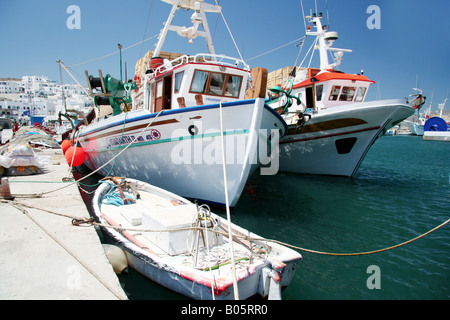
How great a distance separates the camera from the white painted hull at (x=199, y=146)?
21.6 ft

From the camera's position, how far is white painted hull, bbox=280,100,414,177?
36.1 feet

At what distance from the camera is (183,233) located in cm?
407

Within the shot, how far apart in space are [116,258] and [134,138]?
4.67 metres

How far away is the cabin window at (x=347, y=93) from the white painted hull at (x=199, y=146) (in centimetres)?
634

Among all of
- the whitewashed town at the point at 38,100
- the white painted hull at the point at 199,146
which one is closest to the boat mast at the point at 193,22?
the white painted hull at the point at 199,146

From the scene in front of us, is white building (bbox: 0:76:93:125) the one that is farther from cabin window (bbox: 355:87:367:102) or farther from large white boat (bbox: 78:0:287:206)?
cabin window (bbox: 355:87:367:102)

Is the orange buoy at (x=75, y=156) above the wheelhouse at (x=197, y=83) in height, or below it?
below

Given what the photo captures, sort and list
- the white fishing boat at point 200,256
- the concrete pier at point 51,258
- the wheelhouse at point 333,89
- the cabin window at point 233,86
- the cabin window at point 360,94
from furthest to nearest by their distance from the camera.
Answer: the cabin window at point 360,94 → the wheelhouse at point 333,89 → the cabin window at point 233,86 → the white fishing boat at point 200,256 → the concrete pier at point 51,258

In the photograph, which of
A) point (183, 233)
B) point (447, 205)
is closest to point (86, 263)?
point (183, 233)

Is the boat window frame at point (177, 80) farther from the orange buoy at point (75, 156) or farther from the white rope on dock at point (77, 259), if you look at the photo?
the white rope on dock at point (77, 259)

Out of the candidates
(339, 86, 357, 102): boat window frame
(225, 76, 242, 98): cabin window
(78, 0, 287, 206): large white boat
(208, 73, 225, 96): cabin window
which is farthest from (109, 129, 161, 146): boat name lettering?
(339, 86, 357, 102): boat window frame

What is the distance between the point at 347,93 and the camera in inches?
525

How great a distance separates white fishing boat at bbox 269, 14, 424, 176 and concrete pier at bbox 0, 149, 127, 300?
336 inches
